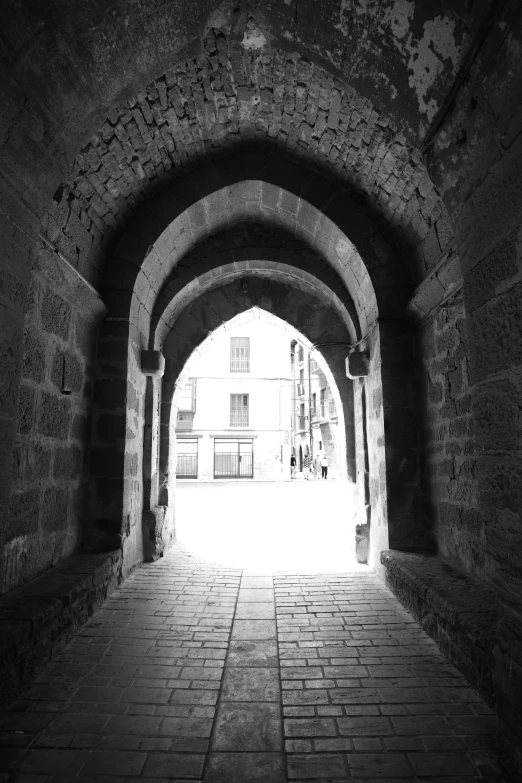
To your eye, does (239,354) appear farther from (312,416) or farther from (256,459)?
(312,416)

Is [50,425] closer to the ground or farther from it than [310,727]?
farther from it

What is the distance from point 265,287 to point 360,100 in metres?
2.76

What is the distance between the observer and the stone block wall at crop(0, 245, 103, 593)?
9.47ft

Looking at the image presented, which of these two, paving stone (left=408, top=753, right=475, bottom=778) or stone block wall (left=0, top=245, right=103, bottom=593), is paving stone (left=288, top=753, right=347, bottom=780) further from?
stone block wall (left=0, top=245, right=103, bottom=593)

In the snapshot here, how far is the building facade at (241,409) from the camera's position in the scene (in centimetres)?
2220

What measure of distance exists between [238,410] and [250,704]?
21.0 metres

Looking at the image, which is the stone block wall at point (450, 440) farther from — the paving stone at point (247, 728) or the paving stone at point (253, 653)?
the paving stone at point (247, 728)

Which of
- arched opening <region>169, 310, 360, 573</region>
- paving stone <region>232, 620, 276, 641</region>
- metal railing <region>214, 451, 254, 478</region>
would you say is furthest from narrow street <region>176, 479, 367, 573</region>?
metal railing <region>214, 451, 254, 478</region>

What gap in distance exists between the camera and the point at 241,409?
23.1 meters

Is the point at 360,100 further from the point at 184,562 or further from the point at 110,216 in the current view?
the point at 184,562

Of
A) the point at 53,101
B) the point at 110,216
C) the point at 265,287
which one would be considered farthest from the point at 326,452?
the point at 53,101

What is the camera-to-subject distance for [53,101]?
1945mm

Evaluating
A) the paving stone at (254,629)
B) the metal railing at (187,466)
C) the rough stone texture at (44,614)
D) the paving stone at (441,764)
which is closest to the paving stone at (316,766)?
the paving stone at (441,764)

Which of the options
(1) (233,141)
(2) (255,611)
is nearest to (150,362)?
(1) (233,141)
